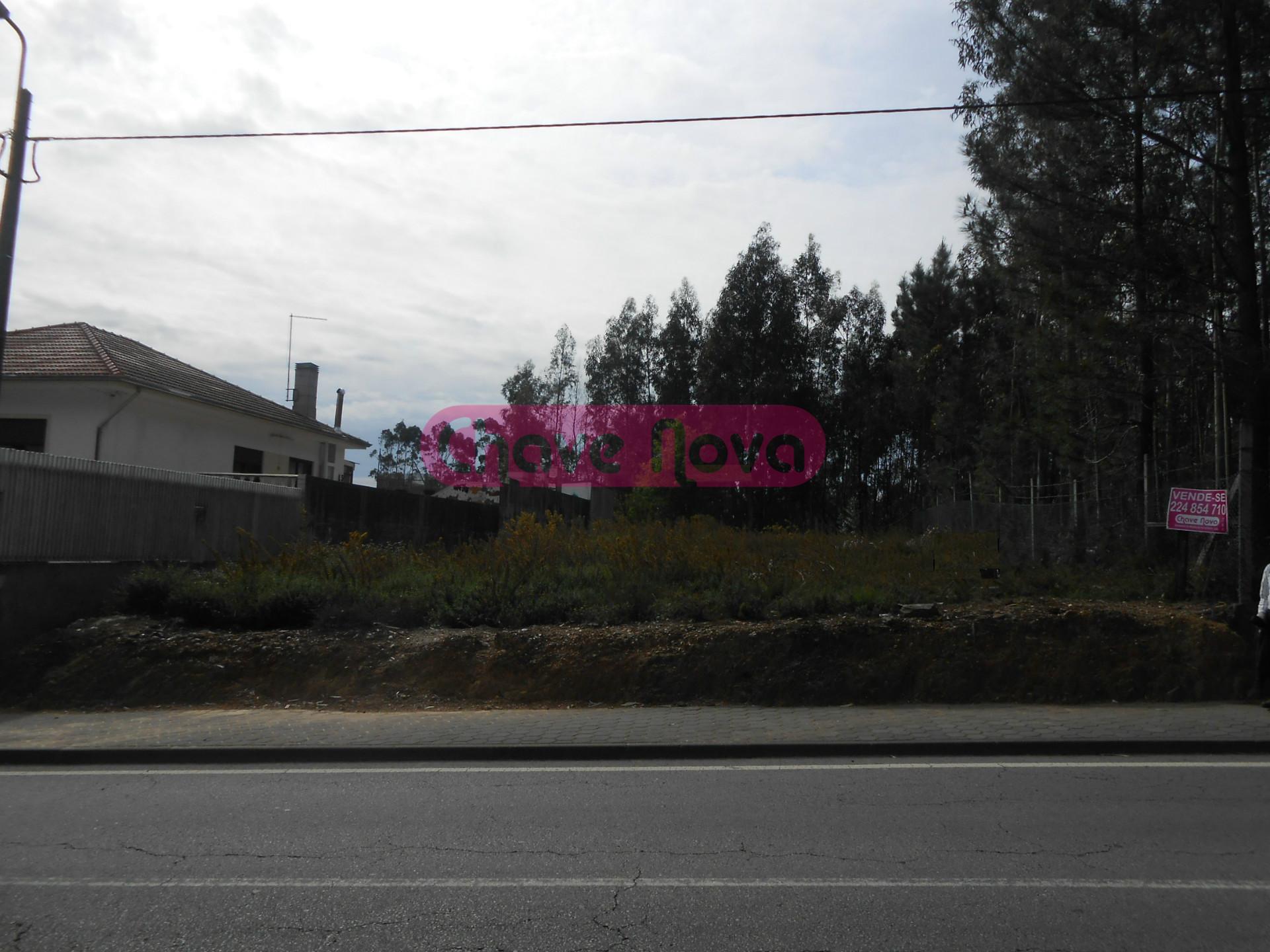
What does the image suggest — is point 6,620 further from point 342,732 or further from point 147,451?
point 147,451

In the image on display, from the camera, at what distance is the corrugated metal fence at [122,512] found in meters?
12.3

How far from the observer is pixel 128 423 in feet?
70.2

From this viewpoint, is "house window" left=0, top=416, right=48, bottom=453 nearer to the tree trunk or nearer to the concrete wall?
the concrete wall

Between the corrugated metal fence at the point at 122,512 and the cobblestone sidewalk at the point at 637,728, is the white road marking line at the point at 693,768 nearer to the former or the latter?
the cobblestone sidewalk at the point at 637,728

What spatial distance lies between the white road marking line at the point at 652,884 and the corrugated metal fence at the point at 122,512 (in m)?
8.64

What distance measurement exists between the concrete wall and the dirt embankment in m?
8.46

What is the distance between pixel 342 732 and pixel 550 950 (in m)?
5.62

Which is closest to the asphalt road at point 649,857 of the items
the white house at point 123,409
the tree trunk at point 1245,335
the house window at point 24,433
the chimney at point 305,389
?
the tree trunk at point 1245,335

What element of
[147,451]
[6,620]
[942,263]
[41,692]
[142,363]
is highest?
[942,263]

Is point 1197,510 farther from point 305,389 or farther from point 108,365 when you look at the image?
point 305,389

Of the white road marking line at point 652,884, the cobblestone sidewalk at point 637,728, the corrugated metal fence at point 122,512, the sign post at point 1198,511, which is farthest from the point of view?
the corrugated metal fence at point 122,512

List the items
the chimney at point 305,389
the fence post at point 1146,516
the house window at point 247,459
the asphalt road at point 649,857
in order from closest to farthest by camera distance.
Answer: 1. the asphalt road at point 649,857
2. the fence post at point 1146,516
3. the house window at point 247,459
4. the chimney at point 305,389

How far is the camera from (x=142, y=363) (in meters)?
23.5

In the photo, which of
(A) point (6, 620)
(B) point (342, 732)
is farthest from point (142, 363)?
(B) point (342, 732)
